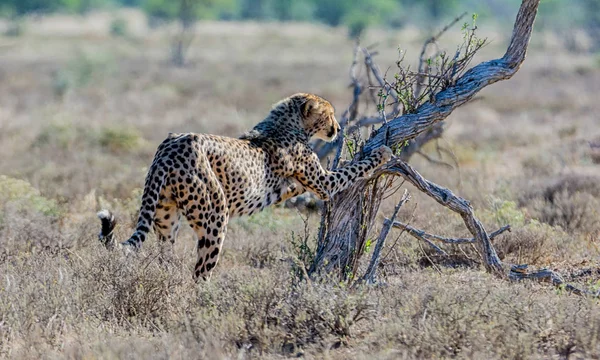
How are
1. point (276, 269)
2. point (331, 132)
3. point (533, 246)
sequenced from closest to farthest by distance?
point (276, 269), point (331, 132), point (533, 246)

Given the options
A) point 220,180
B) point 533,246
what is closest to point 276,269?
point 220,180

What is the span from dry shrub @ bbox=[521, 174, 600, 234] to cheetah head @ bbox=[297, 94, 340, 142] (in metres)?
3.04

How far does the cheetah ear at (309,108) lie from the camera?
274 inches

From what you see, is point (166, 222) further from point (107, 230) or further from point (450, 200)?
point (450, 200)

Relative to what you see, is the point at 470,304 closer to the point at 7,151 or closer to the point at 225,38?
the point at 7,151

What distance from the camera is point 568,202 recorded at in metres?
9.36

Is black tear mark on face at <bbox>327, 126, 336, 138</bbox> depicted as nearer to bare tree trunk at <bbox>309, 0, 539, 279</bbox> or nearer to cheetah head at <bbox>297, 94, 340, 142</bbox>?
cheetah head at <bbox>297, 94, 340, 142</bbox>

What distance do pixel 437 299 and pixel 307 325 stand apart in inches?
29.8

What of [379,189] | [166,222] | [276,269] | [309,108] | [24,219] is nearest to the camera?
[276,269]

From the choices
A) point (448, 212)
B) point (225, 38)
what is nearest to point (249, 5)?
point (225, 38)

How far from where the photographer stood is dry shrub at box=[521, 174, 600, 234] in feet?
29.2

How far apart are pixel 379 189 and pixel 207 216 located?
1227 mm

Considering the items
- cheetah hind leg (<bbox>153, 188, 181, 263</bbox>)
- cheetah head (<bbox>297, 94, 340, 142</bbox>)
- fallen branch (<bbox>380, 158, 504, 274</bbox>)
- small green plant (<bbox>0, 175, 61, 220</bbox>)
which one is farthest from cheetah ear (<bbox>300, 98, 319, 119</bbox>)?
small green plant (<bbox>0, 175, 61, 220</bbox>)

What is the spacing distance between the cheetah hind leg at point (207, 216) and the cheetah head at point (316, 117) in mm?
1186
